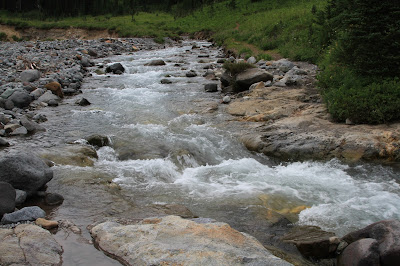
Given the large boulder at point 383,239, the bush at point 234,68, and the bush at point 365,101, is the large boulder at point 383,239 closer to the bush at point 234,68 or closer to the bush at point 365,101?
the bush at point 365,101

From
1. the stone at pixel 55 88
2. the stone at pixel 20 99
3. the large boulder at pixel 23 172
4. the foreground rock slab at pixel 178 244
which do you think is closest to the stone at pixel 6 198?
the large boulder at pixel 23 172

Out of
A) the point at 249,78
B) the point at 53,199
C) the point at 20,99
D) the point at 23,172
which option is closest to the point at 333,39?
the point at 249,78

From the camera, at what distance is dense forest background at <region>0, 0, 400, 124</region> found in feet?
33.8

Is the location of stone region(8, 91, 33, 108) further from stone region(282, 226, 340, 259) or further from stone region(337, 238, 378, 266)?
stone region(337, 238, 378, 266)

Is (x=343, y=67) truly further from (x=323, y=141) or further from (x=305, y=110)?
(x=323, y=141)

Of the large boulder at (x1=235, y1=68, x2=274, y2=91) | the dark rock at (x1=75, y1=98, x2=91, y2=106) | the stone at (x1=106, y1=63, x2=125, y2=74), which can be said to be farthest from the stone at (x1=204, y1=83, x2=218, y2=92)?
the stone at (x1=106, y1=63, x2=125, y2=74)

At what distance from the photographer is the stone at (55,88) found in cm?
1591

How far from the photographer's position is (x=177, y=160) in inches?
369

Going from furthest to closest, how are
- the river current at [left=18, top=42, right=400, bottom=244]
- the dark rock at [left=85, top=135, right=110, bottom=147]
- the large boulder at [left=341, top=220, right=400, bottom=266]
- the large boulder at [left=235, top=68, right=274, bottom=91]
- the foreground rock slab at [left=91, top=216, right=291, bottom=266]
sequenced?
the large boulder at [left=235, top=68, right=274, bottom=91] → the dark rock at [left=85, top=135, right=110, bottom=147] → the river current at [left=18, top=42, right=400, bottom=244] → the large boulder at [left=341, top=220, right=400, bottom=266] → the foreground rock slab at [left=91, top=216, right=291, bottom=266]

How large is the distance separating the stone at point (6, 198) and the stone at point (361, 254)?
5.12 m

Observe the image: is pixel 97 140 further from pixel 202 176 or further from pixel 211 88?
pixel 211 88

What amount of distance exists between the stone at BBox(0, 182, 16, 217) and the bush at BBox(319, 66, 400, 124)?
877 centimetres

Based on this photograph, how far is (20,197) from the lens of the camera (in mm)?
6258

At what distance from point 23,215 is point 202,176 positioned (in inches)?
166
